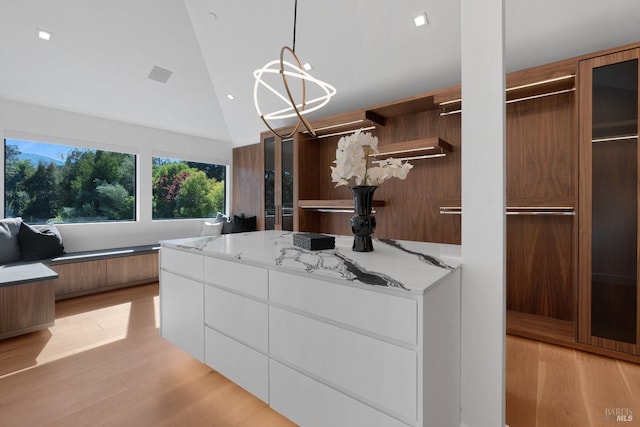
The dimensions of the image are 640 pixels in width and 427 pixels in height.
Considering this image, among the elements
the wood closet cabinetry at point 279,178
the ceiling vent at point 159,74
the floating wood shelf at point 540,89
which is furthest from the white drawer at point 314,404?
the ceiling vent at point 159,74

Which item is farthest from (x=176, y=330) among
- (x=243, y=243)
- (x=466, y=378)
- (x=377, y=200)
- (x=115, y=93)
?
(x=115, y=93)

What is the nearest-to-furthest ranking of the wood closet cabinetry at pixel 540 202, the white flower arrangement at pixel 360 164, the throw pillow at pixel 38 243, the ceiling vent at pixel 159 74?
the white flower arrangement at pixel 360 164
the wood closet cabinetry at pixel 540 202
the throw pillow at pixel 38 243
the ceiling vent at pixel 159 74

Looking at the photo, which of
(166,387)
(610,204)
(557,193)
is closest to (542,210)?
(557,193)

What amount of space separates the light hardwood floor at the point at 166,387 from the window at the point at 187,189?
292 centimetres

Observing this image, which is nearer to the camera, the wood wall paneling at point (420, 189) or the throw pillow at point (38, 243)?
the wood wall paneling at point (420, 189)

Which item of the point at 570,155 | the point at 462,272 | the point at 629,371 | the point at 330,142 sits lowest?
the point at 629,371

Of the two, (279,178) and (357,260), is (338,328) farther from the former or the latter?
(279,178)

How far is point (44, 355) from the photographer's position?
2.31m

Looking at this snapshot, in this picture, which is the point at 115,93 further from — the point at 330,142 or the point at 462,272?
the point at 462,272

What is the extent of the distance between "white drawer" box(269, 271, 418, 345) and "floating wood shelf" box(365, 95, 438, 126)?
259 cm

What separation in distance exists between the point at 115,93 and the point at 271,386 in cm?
437

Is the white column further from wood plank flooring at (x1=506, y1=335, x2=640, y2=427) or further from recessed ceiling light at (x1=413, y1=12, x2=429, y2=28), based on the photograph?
recessed ceiling light at (x1=413, y1=12, x2=429, y2=28)

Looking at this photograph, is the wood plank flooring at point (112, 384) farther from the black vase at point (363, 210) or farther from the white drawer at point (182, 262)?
the black vase at point (363, 210)

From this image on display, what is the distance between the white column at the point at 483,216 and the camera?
4.34 ft
